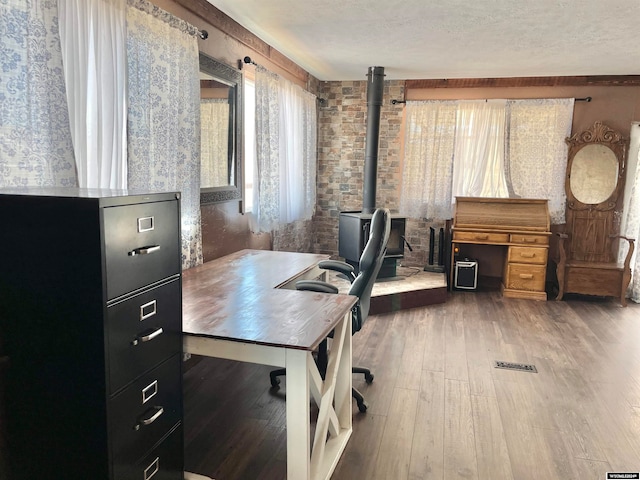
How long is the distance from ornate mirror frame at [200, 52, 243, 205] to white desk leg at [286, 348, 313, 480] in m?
1.90

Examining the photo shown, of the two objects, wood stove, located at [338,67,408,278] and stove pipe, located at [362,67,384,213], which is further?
stove pipe, located at [362,67,384,213]

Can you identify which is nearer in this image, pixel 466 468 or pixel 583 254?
pixel 466 468

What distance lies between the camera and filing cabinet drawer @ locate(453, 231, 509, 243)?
5207mm

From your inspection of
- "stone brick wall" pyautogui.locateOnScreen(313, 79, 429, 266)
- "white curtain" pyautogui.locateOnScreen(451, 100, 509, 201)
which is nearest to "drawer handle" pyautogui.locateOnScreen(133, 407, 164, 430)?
"stone brick wall" pyautogui.locateOnScreen(313, 79, 429, 266)

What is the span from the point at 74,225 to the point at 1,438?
731mm

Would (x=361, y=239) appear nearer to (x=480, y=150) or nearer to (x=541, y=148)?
(x=480, y=150)

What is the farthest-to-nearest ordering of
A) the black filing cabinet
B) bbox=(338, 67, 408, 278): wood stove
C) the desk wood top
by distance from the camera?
bbox=(338, 67, 408, 278): wood stove
the desk wood top
the black filing cabinet

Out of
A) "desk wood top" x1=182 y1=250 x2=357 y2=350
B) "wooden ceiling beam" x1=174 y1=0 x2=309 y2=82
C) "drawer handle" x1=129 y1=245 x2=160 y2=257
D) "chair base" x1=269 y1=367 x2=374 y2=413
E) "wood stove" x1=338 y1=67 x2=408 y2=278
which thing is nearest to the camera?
"drawer handle" x1=129 y1=245 x2=160 y2=257

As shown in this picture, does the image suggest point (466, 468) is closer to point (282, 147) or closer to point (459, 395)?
point (459, 395)

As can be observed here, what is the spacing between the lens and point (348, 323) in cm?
228

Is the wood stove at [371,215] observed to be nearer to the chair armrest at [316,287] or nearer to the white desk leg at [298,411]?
the chair armrest at [316,287]

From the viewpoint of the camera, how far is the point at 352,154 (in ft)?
19.8

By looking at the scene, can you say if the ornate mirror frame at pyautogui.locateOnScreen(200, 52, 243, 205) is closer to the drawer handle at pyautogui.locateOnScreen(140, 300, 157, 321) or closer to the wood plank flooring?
the wood plank flooring

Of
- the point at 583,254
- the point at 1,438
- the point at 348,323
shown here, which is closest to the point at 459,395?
the point at 348,323
